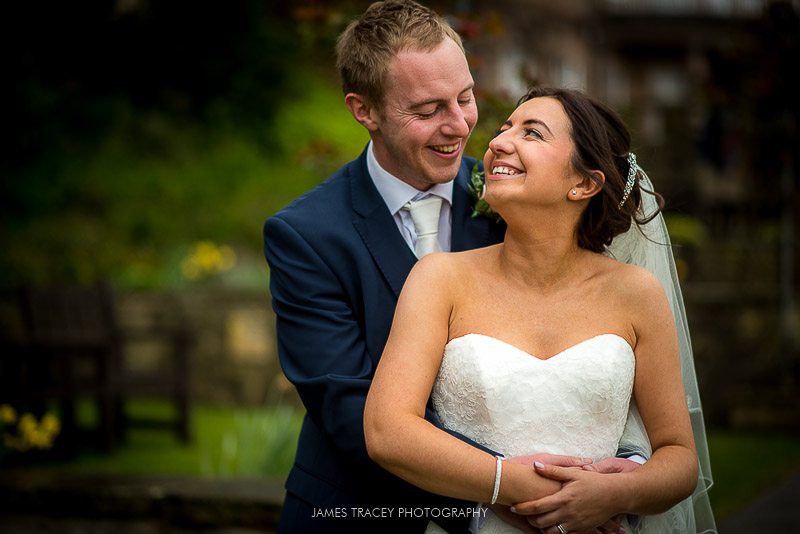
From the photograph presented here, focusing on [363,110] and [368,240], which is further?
[363,110]

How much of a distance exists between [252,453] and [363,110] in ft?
12.4

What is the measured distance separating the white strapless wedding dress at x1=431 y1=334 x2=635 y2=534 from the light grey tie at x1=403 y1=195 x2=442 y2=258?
45cm

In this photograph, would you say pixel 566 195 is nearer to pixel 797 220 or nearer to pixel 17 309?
pixel 17 309

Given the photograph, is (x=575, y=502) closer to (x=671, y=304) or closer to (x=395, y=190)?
(x=671, y=304)

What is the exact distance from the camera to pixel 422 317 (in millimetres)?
2729

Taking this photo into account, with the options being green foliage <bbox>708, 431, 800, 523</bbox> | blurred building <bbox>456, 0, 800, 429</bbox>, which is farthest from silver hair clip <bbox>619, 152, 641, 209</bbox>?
green foliage <bbox>708, 431, 800, 523</bbox>

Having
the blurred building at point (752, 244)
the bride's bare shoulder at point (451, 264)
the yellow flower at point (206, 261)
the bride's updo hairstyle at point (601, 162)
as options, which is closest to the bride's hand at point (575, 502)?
the bride's bare shoulder at point (451, 264)

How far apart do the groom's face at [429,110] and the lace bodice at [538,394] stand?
1.93ft

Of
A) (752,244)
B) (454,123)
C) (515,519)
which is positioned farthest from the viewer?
(752,244)

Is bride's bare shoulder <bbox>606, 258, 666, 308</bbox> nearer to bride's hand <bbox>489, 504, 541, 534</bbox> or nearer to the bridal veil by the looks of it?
the bridal veil

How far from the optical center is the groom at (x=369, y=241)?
288 cm

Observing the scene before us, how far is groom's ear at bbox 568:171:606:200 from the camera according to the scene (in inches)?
110

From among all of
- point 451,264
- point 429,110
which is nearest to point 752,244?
point 429,110

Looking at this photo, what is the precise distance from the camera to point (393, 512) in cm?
292
